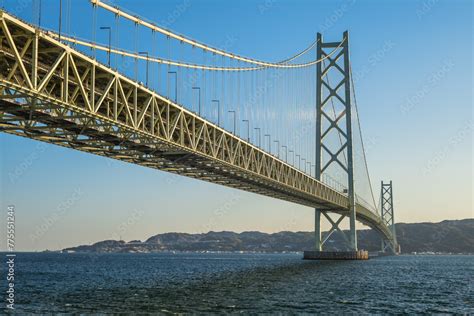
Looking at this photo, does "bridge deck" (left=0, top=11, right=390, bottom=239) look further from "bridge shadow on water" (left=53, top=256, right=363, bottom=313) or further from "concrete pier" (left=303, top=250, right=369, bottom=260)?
"concrete pier" (left=303, top=250, right=369, bottom=260)

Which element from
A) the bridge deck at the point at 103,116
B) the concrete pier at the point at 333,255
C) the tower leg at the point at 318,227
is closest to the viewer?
the bridge deck at the point at 103,116

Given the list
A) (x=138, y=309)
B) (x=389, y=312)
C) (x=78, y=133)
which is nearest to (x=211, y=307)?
(x=138, y=309)

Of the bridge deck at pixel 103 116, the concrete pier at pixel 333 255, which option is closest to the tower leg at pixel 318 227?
the concrete pier at pixel 333 255

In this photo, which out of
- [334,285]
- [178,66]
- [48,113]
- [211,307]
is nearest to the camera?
[48,113]

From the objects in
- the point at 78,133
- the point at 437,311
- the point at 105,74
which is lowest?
the point at 437,311

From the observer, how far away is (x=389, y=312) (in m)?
30.6

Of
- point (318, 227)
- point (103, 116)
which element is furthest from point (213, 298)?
point (318, 227)

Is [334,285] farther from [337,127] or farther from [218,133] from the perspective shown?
[337,127]

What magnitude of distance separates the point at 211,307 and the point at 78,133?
35.0ft

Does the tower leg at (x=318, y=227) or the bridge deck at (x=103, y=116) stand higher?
the bridge deck at (x=103, y=116)

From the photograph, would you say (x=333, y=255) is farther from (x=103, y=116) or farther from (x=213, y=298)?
(x=103, y=116)

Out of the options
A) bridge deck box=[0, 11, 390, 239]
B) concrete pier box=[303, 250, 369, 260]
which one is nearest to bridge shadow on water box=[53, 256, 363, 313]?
bridge deck box=[0, 11, 390, 239]

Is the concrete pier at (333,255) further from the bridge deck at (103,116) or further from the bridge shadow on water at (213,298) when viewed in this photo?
the bridge shadow on water at (213,298)

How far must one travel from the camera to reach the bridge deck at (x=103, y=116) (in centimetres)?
2411
